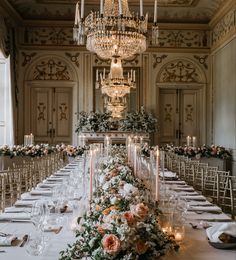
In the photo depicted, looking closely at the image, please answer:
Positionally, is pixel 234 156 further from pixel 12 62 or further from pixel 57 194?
pixel 57 194

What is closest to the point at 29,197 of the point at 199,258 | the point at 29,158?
the point at 199,258

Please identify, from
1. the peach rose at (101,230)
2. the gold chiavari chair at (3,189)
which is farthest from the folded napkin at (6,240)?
the gold chiavari chair at (3,189)

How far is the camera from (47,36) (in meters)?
15.3

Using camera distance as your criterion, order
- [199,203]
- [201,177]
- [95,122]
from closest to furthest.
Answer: [199,203], [201,177], [95,122]

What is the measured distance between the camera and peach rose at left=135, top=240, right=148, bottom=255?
2.06 meters

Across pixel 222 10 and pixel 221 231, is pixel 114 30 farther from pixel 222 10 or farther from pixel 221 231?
pixel 222 10

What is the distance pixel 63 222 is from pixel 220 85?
1198cm

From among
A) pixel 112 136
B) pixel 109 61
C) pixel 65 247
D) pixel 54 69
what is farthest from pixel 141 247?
pixel 54 69

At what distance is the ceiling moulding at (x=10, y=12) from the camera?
43.2 ft

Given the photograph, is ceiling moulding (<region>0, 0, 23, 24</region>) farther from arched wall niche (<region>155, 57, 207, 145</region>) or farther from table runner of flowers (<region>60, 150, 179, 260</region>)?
table runner of flowers (<region>60, 150, 179, 260</region>)

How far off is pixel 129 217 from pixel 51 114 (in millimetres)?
13514

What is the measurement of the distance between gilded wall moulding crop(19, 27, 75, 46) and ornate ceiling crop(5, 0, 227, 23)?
373 millimetres

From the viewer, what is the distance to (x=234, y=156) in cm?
1230

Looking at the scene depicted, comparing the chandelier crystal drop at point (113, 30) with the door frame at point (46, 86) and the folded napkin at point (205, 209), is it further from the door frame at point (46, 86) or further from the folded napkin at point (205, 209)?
the door frame at point (46, 86)
